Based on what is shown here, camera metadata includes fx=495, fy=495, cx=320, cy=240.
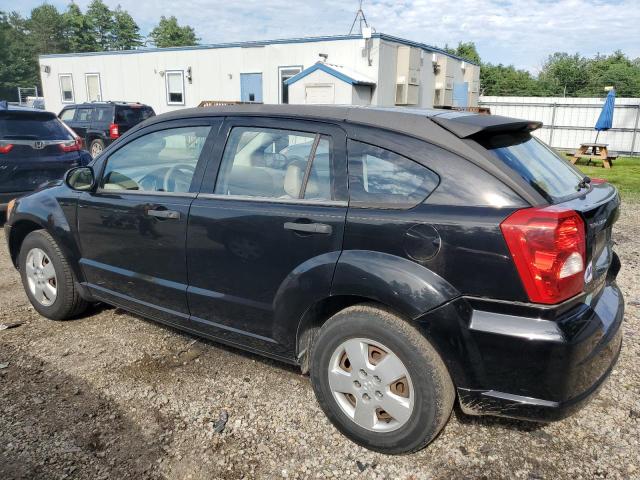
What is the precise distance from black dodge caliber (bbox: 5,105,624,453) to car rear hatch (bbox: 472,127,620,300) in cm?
2

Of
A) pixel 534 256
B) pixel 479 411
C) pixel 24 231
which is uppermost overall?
pixel 534 256

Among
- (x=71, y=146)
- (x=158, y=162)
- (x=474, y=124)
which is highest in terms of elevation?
(x=474, y=124)

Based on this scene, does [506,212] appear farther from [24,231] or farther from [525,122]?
[24,231]

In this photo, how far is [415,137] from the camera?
2.40m

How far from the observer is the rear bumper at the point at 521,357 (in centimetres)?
206

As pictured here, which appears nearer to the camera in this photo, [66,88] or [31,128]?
[31,128]

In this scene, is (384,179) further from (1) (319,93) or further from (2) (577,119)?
(2) (577,119)

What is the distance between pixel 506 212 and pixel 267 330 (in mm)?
1448

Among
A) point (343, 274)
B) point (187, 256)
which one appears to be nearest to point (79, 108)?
point (187, 256)

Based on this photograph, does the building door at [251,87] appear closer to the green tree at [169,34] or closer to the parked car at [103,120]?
the parked car at [103,120]

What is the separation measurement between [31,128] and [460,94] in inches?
758

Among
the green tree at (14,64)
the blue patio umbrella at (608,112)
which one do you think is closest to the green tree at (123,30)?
the green tree at (14,64)

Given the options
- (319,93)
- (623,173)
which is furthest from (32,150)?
(623,173)

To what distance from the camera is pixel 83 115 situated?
16016 millimetres
